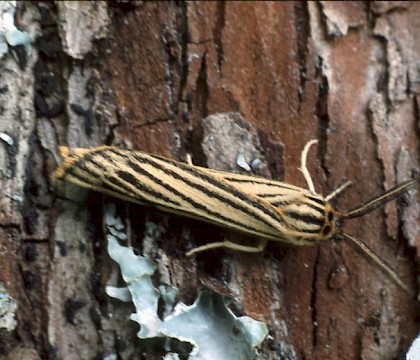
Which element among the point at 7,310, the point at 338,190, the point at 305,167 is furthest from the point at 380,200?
the point at 7,310

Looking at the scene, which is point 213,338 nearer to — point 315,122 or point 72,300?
point 72,300

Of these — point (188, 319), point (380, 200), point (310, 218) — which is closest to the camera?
point (188, 319)

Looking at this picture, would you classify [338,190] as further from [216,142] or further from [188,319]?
[188,319]

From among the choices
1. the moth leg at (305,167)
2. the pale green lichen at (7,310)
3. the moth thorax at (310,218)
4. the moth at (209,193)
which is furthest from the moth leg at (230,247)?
the pale green lichen at (7,310)

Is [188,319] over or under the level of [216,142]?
under

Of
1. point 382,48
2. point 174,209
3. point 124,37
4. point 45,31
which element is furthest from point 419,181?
point 45,31
